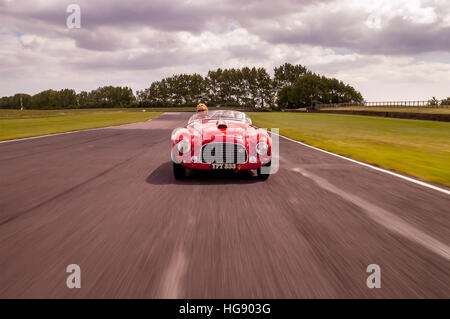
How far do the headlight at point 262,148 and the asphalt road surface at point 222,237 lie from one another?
541 millimetres

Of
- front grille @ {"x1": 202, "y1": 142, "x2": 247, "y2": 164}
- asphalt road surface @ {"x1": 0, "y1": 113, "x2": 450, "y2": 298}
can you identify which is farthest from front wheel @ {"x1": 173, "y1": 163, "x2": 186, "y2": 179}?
front grille @ {"x1": 202, "y1": 142, "x2": 247, "y2": 164}

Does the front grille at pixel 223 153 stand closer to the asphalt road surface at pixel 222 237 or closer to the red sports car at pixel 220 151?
the red sports car at pixel 220 151

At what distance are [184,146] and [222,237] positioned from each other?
3096 millimetres

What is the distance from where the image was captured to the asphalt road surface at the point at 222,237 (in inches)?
98.1

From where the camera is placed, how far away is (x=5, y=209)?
449 centimetres

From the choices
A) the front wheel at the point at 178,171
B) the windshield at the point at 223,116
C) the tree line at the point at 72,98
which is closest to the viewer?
the front wheel at the point at 178,171

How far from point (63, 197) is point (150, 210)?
5.10ft

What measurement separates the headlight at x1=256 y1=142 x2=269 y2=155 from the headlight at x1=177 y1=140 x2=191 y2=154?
1.23 m

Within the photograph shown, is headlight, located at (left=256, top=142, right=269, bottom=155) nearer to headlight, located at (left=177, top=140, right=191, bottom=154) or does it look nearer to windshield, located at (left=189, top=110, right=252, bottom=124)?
Result: headlight, located at (left=177, top=140, right=191, bottom=154)

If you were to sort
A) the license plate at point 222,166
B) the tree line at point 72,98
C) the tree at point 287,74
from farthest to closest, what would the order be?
the tree line at point 72,98 < the tree at point 287,74 < the license plate at point 222,166

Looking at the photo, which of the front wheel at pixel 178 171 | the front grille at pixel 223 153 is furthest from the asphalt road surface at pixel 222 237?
the front grille at pixel 223 153

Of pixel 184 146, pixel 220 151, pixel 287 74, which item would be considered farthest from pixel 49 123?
pixel 287 74

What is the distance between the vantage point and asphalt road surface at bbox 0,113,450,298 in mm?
2492
